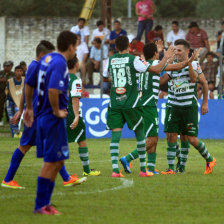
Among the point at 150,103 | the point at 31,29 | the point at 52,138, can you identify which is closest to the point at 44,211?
the point at 52,138

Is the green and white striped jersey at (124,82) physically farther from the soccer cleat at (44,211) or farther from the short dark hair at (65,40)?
the soccer cleat at (44,211)

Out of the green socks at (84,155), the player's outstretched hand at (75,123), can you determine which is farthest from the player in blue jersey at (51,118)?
the green socks at (84,155)

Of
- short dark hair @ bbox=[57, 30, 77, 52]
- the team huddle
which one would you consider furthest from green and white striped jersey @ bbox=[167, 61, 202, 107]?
short dark hair @ bbox=[57, 30, 77, 52]

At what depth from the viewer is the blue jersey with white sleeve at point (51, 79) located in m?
6.88

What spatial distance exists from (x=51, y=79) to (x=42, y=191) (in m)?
1.16

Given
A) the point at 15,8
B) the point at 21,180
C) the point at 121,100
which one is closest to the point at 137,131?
the point at 121,100

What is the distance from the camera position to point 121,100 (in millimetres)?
10594

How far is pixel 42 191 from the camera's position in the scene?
22.7 ft

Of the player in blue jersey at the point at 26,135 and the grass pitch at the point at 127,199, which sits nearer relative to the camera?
the grass pitch at the point at 127,199

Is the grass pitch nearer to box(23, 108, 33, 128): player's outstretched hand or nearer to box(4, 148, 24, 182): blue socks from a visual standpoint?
box(4, 148, 24, 182): blue socks

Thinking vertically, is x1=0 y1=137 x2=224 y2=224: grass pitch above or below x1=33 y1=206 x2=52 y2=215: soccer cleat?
below

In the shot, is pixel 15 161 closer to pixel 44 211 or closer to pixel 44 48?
pixel 44 48

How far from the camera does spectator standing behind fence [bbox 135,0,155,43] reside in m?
24.0

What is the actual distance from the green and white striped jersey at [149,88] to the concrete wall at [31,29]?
2263 cm
